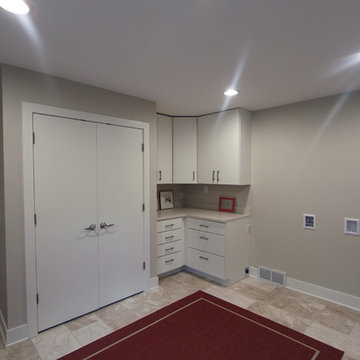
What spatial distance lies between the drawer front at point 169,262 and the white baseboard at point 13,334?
1637 millimetres

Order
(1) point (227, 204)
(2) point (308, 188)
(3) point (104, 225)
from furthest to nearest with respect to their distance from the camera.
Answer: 1. (1) point (227, 204)
2. (2) point (308, 188)
3. (3) point (104, 225)

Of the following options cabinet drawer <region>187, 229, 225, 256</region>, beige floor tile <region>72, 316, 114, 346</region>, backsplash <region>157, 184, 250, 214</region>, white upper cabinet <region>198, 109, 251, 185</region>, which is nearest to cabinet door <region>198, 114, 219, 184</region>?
white upper cabinet <region>198, 109, 251, 185</region>

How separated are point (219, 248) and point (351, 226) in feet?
5.13

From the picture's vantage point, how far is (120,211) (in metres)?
2.92

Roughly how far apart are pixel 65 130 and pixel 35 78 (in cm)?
51

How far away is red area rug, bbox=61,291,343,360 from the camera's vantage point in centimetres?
211

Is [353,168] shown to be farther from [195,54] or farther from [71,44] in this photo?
[71,44]

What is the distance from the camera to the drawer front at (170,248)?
138 inches

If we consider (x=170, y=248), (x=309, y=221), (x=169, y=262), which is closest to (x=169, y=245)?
(x=170, y=248)

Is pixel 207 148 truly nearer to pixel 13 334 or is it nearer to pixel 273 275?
pixel 273 275

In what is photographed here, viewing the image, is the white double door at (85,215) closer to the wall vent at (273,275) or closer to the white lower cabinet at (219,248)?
the white lower cabinet at (219,248)

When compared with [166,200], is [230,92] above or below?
above

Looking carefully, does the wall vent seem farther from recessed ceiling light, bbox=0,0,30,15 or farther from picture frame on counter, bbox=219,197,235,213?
recessed ceiling light, bbox=0,0,30,15

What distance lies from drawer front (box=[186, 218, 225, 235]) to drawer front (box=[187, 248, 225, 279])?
1.11 feet
